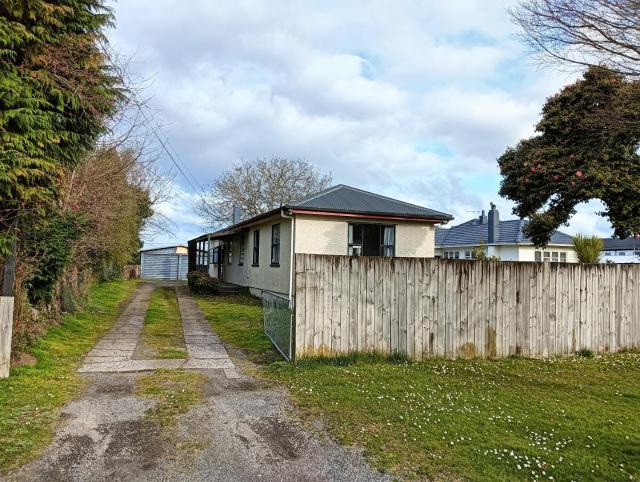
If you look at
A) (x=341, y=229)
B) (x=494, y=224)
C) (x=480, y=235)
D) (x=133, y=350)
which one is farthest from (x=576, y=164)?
(x=480, y=235)

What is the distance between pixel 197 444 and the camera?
13.5ft

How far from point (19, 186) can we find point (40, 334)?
332 centimetres

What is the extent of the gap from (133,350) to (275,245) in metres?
8.98

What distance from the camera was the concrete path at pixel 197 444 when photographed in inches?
141

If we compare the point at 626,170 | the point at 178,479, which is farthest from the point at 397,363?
the point at 626,170

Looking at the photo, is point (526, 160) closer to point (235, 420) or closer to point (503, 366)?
point (503, 366)

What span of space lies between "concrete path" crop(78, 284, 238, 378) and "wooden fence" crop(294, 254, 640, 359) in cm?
156

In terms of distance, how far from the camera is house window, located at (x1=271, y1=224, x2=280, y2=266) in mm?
16469

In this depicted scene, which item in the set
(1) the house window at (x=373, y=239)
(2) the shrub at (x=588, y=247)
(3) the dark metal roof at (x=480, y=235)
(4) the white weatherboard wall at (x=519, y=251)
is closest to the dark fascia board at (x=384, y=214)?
(1) the house window at (x=373, y=239)

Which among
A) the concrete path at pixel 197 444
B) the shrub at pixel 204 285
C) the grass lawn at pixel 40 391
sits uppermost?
the shrub at pixel 204 285

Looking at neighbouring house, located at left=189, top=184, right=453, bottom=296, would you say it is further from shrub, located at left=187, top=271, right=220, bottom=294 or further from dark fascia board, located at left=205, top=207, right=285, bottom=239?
shrub, located at left=187, top=271, right=220, bottom=294

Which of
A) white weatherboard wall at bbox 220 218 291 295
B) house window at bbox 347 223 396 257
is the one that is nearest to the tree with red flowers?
house window at bbox 347 223 396 257

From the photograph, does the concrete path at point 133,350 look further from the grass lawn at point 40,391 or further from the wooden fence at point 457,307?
the wooden fence at point 457,307

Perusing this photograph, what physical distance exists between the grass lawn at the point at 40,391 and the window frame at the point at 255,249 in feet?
31.2
